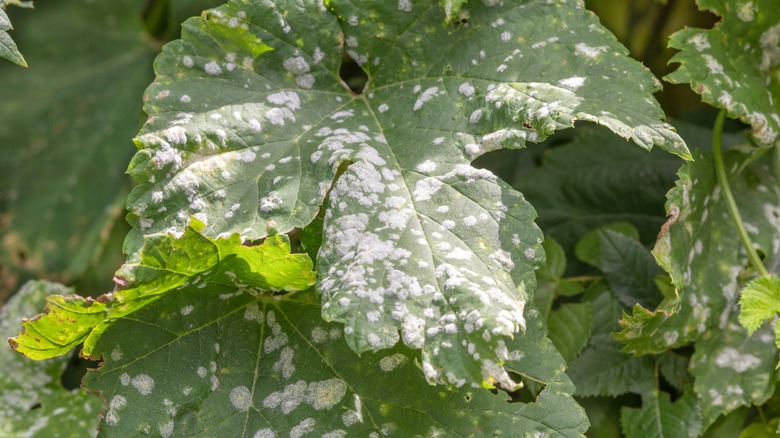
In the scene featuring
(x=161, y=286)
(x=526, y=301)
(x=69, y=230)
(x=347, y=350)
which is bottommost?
(x=69, y=230)

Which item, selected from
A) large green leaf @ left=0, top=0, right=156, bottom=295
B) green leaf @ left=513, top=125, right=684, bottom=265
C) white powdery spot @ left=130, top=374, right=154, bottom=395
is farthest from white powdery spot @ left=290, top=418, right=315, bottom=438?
large green leaf @ left=0, top=0, right=156, bottom=295

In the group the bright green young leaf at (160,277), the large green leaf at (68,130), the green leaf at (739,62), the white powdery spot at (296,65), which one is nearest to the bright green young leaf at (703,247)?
the green leaf at (739,62)

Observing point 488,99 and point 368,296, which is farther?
point 488,99

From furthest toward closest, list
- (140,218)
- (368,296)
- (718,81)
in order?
(718,81)
(140,218)
(368,296)

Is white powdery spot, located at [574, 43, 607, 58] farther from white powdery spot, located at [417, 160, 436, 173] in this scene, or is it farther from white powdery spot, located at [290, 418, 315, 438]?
white powdery spot, located at [290, 418, 315, 438]

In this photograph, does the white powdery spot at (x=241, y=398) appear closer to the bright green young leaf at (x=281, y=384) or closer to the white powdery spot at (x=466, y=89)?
the bright green young leaf at (x=281, y=384)

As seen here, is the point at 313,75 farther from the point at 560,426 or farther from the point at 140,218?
the point at 560,426

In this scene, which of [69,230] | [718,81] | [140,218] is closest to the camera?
[140,218]

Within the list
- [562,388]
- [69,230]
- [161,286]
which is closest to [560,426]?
[562,388]
